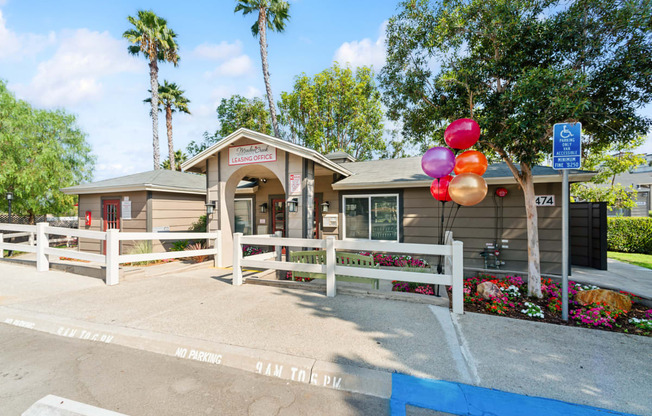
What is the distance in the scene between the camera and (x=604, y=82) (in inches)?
193

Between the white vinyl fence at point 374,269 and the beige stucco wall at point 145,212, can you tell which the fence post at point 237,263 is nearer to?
the white vinyl fence at point 374,269

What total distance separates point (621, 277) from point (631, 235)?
785 cm

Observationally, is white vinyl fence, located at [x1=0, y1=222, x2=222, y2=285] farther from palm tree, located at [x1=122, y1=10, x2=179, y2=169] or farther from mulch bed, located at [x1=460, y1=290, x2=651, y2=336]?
palm tree, located at [x1=122, y1=10, x2=179, y2=169]

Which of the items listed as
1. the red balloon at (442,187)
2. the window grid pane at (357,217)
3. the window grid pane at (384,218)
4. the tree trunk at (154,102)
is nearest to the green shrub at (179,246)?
the window grid pane at (357,217)

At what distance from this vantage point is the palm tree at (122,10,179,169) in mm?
17562

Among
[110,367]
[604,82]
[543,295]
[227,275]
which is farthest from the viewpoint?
[227,275]

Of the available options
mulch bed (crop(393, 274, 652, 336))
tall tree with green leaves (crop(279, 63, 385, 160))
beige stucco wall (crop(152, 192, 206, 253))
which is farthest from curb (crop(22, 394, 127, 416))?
tall tree with green leaves (crop(279, 63, 385, 160))

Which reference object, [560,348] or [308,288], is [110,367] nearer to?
[308,288]

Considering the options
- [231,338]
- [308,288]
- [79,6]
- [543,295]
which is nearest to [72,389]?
[231,338]

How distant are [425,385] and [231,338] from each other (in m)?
2.28

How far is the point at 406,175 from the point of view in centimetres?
905

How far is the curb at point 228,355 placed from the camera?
8.82 ft

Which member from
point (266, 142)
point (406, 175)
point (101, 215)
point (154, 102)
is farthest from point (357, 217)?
point (154, 102)

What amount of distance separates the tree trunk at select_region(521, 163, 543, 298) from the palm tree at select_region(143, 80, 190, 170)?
974 inches
